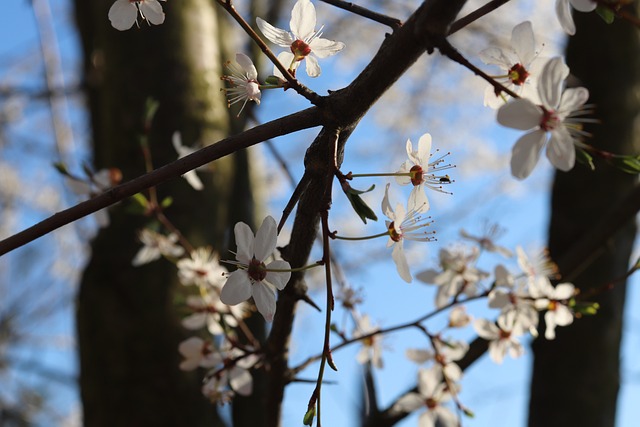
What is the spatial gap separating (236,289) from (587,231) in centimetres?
110

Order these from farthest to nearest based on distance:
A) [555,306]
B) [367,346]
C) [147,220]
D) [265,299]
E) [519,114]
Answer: [147,220], [367,346], [555,306], [265,299], [519,114]

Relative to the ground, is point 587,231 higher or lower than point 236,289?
higher

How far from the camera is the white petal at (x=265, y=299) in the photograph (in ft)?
1.90

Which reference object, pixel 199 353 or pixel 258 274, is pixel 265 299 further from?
pixel 199 353

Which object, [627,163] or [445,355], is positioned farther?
[445,355]

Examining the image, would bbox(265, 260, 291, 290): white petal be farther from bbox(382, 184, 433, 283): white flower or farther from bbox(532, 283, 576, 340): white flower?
bbox(532, 283, 576, 340): white flower

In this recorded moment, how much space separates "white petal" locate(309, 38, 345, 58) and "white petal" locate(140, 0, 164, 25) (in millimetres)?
142

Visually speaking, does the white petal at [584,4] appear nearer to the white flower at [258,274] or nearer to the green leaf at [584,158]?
the green leaf at [584,158]

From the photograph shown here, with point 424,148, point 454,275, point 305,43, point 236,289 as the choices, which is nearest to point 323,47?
point 305,43

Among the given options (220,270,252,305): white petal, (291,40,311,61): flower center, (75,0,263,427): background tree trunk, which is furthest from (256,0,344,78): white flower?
(75,0,263,427): background tree trunk

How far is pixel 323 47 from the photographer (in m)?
0.64

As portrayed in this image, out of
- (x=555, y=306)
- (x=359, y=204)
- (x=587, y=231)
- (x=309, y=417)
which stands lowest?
(x=309, y=417)

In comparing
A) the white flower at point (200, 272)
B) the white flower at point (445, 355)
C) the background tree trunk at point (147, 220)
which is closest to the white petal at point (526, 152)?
the white flower at point (445, 355)

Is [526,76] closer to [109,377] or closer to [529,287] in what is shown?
[529,287]
